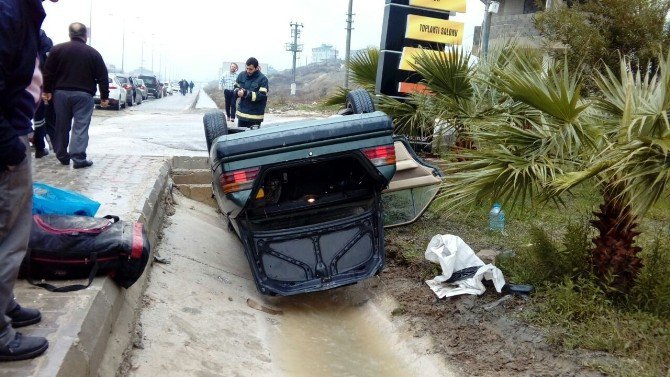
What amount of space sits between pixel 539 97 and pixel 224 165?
2503 mm

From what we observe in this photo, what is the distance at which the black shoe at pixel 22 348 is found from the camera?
2846 mm

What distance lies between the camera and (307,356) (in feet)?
16.9

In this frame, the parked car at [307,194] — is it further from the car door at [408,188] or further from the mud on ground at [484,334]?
the car door at [408,188]

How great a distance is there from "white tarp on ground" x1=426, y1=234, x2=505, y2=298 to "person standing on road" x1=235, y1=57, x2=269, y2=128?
18.3 feet

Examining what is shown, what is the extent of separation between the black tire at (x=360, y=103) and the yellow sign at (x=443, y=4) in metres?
4.42

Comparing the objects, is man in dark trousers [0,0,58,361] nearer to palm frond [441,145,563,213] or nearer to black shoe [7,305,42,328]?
black shoe [7,305,42,328]

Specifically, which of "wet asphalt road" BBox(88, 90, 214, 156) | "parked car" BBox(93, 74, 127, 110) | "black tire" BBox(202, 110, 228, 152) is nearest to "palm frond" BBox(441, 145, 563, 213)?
"black tire" BBox(202, 110, 228, 152)

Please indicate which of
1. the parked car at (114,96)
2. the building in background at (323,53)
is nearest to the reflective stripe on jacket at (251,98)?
the parked car at (114,96)

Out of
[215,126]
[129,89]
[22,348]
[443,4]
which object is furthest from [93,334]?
[129,89]

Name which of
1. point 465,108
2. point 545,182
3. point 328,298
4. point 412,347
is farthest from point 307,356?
point 465,108

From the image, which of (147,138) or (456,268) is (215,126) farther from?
(147,138)

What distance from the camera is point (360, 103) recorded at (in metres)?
7.02

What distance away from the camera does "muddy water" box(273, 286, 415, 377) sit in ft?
16.2

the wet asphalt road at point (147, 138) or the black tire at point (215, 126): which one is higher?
the black tire at point (215, 126)
